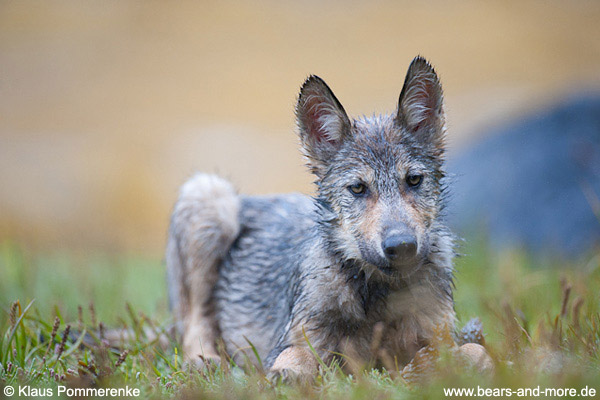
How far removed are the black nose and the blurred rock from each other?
4.89 metres

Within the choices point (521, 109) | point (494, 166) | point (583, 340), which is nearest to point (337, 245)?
point (583, 340)

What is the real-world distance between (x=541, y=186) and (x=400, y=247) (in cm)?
657

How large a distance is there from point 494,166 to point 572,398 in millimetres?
8034

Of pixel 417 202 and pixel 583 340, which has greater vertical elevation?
pixel 417 202

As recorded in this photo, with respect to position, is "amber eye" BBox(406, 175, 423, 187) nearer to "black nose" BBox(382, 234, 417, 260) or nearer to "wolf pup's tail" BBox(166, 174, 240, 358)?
"black nose" BBox(382, 234, 417, 260)

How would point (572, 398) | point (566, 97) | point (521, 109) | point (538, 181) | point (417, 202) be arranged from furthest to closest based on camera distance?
point (521, 109) < point (566, 97) < point (538, 181) < point (417, 202) < point (572, 398)

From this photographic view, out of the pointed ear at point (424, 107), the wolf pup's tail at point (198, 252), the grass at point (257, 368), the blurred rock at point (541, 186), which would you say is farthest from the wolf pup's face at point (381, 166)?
the blurred rock at point (541, 186)

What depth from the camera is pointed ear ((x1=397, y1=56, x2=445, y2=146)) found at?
414cm

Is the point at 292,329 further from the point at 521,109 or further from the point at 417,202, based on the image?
the point at 521,109

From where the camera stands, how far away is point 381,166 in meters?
3.92

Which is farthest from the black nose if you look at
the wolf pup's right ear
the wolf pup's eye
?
the wolf pup's right ear

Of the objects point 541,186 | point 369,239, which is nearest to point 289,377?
point 369,239

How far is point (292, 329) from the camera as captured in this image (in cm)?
408

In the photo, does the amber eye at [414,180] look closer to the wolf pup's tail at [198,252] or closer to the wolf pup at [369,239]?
the wolf pup at [369,239]
